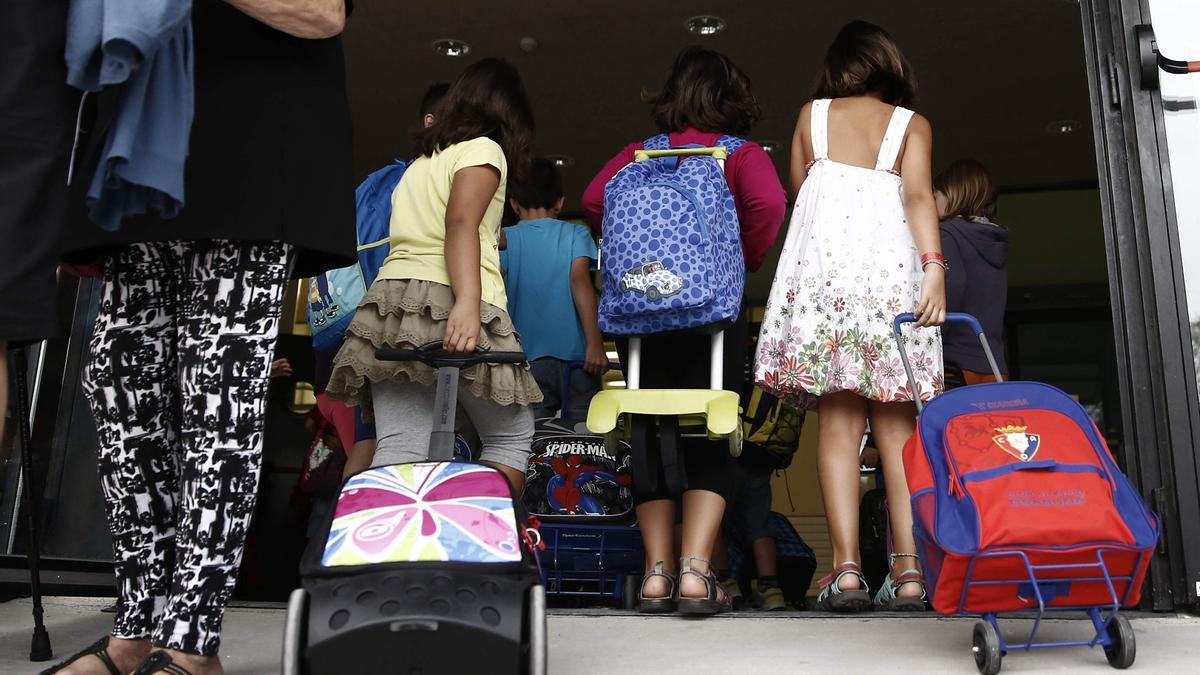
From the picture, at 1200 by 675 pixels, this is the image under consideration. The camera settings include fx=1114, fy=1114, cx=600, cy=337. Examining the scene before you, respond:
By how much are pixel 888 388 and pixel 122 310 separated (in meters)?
2.01

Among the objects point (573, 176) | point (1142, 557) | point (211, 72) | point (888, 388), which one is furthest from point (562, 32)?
point (1142, 557)

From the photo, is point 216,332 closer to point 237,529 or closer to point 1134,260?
point 237,529

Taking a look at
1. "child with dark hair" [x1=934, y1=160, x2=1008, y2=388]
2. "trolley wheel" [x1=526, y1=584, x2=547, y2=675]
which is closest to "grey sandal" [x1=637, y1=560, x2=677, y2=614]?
"trolley wheel" [x1=526, y1=584, x2=547, y2=675]

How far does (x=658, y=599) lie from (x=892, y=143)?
1.51 metres

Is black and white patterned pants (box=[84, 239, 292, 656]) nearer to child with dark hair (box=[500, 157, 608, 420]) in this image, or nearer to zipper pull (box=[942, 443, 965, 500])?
zipper pull (box=[942, 443, 965, 500])

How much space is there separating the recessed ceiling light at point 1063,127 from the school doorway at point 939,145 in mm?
14

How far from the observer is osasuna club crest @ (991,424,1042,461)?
2.37 m

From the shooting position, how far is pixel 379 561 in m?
1.92

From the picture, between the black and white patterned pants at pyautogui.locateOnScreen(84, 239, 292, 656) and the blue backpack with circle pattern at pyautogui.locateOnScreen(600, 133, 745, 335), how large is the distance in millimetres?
1132

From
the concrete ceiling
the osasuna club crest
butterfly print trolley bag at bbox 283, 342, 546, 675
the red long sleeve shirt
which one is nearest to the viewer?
butterfly print trolley bag at bbox 283, 342, 546, 675

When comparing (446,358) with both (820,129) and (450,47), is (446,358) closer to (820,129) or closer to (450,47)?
(820,129)

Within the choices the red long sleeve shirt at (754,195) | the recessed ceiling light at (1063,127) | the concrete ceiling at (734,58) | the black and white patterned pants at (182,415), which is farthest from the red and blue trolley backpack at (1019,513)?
the recessed ceiling light at (1063,127)

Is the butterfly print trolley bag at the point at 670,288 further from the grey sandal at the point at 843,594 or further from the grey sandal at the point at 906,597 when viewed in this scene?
the grey sandal at the point at 906,597

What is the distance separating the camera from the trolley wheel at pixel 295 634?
5.95 feet
